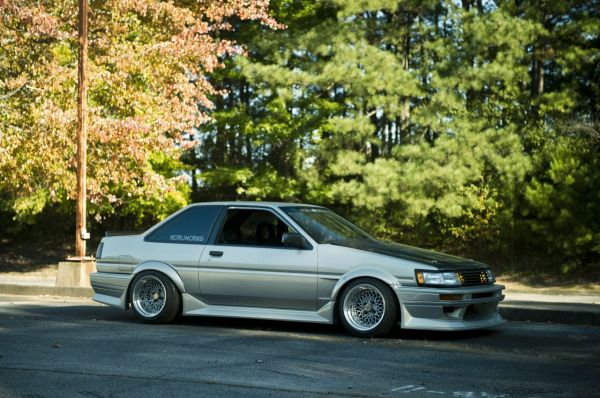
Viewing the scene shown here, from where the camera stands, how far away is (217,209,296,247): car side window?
11719 millimetres

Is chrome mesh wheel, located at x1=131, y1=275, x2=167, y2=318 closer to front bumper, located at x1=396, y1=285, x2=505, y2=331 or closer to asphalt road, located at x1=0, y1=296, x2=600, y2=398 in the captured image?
asphalt road, located at x1=0, y1=296, x2=600, y2=398

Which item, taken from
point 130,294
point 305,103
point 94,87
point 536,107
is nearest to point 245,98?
point 305,103

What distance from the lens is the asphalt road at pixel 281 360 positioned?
24.3 ft

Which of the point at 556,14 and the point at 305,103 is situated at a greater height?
the point at 556,14

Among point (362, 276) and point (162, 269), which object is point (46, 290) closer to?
point (162, 269)

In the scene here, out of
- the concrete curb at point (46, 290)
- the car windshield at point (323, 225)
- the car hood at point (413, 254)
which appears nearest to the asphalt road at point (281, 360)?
the car hood at point (413, 254)

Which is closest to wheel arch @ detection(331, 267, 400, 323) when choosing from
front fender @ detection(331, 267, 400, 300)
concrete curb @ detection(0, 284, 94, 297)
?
front fender @ detection(331, 267, 400, 300)

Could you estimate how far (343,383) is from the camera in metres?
7.68

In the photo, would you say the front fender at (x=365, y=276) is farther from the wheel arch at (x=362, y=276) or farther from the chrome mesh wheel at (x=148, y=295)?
the chrome mesh wheel at (x=148, y=295)

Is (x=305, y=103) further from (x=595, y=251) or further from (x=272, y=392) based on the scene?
(x=272, y=392)

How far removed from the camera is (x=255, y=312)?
11.4 meters

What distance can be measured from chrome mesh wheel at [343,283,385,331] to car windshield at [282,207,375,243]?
0.81 metres

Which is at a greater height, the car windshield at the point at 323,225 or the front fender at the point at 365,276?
the car windshield at the point at 323,225

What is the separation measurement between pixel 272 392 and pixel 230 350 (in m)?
2.47
